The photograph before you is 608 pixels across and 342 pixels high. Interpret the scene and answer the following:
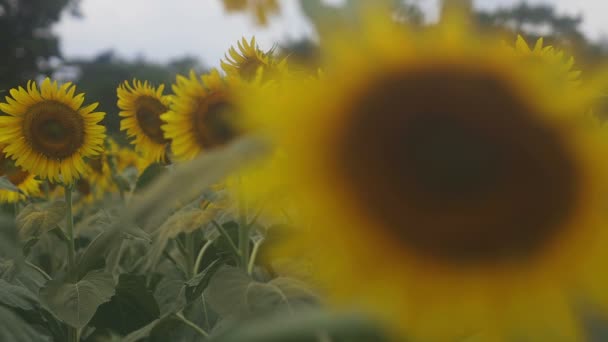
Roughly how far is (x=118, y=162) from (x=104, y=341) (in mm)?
2492

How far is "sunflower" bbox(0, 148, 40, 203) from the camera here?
1728mm

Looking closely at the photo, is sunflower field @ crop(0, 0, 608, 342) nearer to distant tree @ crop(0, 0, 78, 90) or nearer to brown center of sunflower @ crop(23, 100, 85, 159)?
brown center of sunflower @ crop(23, 100, 85, 159)

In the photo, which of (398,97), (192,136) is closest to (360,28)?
(398,97)

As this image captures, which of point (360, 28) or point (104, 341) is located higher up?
point (104, 341)

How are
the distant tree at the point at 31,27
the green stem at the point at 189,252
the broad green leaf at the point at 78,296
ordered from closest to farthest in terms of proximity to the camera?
1. the broad green leaf at the point at 78,296
2. the green stem at the point at 189,252
3. the distant tree at the point at 31,27

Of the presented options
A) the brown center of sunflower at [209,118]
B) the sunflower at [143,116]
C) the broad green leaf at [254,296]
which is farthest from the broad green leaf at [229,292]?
the sunflower at [143,116]

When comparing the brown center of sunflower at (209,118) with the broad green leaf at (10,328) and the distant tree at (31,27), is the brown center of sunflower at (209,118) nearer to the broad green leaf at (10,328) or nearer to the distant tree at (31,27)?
the broad green leaf at (10,328)

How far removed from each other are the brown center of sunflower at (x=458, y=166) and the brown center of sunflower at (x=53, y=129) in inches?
53.7

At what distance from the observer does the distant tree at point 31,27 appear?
17.2 m

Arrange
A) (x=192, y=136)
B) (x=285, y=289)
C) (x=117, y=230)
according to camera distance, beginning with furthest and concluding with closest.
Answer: (x=192, y=136), (x=285, y=289), (x=117, y=230)

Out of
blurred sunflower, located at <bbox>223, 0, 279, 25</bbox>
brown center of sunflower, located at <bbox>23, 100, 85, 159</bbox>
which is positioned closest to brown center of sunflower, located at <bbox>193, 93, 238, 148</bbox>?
blurred sunflower, located at <bbox>223, 0, 279, 25</bbox>

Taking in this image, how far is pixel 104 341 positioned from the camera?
135cm

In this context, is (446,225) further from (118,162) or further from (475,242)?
(118,162)

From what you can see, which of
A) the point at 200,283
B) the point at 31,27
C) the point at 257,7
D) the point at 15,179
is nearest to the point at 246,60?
the point at 257,7
